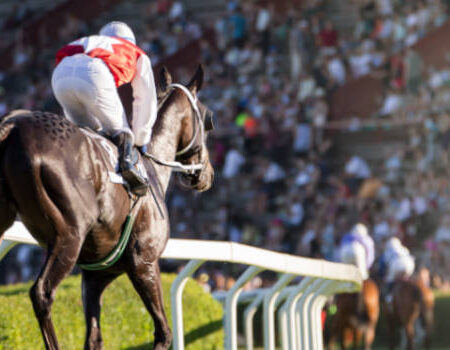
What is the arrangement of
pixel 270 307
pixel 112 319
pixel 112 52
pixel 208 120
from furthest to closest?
pixel 270 307, pixel 112 319, pixel 208 120, pixel 112 52

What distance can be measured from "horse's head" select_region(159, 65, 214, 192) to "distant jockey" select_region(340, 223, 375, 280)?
16.2 feet

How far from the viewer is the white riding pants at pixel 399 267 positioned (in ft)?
33.9

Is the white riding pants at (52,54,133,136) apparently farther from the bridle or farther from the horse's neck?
the bridle

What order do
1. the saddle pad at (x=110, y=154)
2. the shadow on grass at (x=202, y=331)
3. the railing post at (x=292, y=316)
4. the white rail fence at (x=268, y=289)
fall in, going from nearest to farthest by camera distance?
the saddle pad at (x=110, y=154)
the white rail fence at (x=268, y=289)
the shadow on grass at (x=202, y=331)
the railing post at (x=292, y=316)

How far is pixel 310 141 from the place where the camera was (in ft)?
44.1

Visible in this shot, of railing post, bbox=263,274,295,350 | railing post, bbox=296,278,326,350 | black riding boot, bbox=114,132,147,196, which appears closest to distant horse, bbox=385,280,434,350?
railing post, bbox=296,278,326,350

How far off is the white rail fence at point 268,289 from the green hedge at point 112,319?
0.21 metres

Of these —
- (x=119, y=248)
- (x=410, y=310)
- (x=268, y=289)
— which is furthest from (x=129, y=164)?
(x=410, y=310)

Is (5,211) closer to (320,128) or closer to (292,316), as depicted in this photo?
(292,316)

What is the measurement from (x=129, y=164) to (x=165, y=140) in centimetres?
62

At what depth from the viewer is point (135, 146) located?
3572 millimetres

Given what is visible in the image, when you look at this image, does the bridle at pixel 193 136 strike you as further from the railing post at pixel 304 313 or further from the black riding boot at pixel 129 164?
the railing post at pixel 304 313

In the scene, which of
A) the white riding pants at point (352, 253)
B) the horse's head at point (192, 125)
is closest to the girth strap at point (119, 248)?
the horse's head at point (192, 125)

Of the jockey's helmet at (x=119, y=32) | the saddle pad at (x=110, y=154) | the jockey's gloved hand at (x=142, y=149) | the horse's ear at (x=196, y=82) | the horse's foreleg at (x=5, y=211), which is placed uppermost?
the jockey's helmet at (x=119, y=32)
